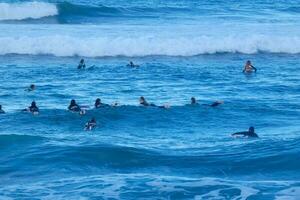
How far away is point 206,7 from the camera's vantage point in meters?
58.9

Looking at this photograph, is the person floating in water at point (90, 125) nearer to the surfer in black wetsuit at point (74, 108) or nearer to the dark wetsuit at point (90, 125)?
the dark wetsuit at point (90, 125)

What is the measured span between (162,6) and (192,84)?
27037 mm

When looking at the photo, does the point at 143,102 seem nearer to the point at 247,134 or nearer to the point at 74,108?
the point at 74,108

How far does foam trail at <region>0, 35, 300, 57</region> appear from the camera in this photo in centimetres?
4150

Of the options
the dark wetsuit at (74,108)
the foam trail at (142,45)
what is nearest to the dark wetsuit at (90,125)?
the dark wetsuit at (74,108)

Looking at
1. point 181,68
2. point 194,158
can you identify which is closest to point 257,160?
point 194,158

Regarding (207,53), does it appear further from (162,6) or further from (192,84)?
(162,6)

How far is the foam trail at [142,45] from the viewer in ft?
136

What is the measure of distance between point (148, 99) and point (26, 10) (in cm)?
2750

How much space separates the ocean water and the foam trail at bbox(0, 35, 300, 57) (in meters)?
0.06

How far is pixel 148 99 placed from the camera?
29.2 metres

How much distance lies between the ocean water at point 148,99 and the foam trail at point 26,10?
9 cm

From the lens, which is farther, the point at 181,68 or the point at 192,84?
the point at 181,68

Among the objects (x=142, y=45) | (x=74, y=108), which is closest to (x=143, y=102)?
(x=74, y=108)
